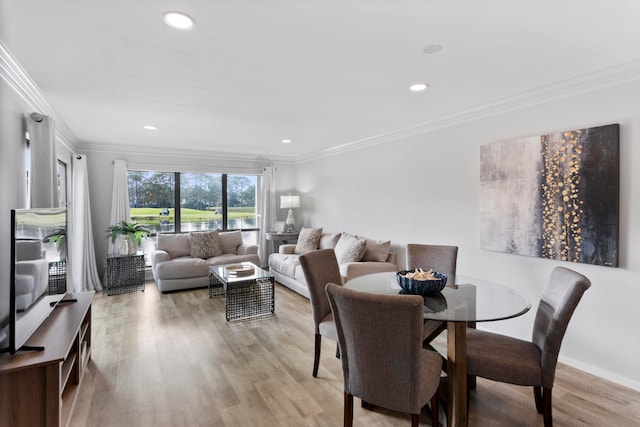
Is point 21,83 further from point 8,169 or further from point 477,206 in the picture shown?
point 477,206

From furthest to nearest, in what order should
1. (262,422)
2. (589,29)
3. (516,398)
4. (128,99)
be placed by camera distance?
(128,99) < (516,398) < (262,422) < (589,29)

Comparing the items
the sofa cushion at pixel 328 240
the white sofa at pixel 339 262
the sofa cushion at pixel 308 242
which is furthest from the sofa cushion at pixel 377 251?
the sofa cushion at pixel 308 242

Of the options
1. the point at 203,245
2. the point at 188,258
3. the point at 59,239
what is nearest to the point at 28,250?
the point at 59,239

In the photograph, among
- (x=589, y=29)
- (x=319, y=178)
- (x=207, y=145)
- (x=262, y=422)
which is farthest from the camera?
(x=319, y=178)

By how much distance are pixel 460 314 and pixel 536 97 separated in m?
2.18

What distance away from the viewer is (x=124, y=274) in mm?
5016

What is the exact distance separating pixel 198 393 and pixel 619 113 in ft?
12.2

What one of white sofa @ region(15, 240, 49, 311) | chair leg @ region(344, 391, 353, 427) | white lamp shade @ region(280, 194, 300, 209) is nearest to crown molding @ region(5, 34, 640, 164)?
white sofa @ region(15, 240, 49, 311)

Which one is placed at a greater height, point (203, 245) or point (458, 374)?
point (203, 245)

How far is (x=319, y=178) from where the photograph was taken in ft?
20.2

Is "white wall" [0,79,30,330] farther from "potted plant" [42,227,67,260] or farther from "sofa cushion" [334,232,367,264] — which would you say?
"sofa cushion" [334,232,367,264]

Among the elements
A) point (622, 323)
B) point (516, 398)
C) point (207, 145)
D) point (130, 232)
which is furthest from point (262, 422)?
point (207, 145)

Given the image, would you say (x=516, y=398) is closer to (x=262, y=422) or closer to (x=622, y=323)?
(x=622, y=323)

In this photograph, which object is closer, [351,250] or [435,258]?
[435,258]
